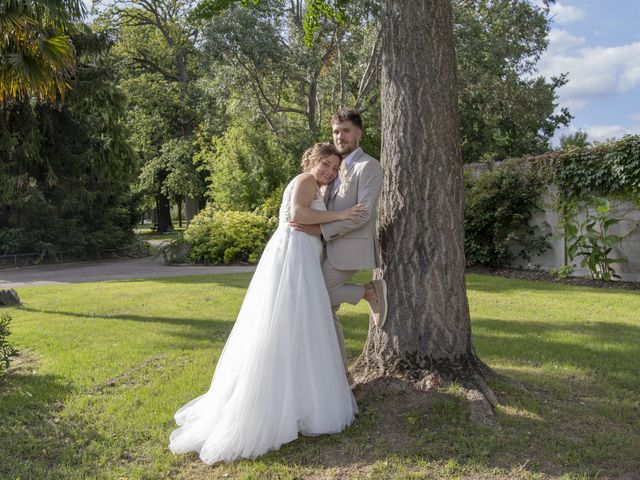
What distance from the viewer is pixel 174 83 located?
2828 cm

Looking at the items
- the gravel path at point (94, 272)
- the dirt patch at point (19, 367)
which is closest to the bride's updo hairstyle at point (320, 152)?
the dirt patch at point (19, 367)

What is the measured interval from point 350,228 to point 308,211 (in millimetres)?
333

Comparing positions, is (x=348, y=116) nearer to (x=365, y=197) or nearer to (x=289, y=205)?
(x=365, y=197)

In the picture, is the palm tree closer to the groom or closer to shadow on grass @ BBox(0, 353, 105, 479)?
shadow on grass @ BBox(0, 353, 105, 479)

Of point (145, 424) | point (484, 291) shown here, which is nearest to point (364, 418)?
point (145, 424)

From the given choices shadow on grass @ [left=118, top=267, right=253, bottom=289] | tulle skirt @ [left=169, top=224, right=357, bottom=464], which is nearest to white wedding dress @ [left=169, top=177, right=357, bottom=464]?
tulle skirt @ [left=169, top=224, right=357, bottom=464]

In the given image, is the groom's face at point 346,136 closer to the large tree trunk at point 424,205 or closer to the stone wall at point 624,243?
the large tree trunk at point 424,205

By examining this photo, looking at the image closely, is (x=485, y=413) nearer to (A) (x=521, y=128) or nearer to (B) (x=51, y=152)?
(B) (x=51, y=152)

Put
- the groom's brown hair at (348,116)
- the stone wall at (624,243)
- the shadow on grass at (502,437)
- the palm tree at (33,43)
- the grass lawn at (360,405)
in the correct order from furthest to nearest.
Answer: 1. the stone wall at (624,243)
2. the palm tree at (33,43)
3. the groom's brown hair at (348,116)
4. the grass lawn at (360,405)
5. the shadow on grass at (502,437)

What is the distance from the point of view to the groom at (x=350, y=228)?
4.22m

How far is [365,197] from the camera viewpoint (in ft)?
13.8

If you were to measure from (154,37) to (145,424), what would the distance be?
2943 centimetres

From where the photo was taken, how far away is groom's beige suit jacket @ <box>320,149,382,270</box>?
4207 millimetres

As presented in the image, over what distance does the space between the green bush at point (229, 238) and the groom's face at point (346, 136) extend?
12493 millimetres
